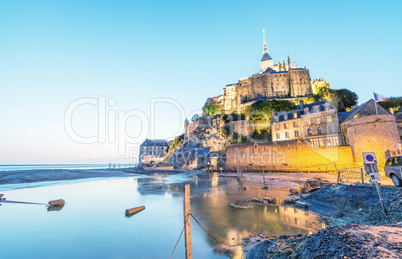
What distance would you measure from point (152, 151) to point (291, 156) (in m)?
68.8

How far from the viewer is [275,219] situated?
28.0 feet

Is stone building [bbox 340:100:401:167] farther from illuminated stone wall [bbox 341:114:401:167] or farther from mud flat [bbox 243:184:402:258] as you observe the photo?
mud flat [bbox 243:184:402:258]

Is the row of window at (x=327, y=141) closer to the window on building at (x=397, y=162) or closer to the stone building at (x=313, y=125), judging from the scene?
the stone building at (x=313, y=125)

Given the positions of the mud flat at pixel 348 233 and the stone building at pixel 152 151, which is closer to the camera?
the mud flat at pixel 348 233

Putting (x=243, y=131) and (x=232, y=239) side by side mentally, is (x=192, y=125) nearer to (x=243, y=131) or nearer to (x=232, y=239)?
(x=243, y=131)

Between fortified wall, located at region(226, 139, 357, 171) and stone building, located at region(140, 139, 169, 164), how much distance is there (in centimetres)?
5443

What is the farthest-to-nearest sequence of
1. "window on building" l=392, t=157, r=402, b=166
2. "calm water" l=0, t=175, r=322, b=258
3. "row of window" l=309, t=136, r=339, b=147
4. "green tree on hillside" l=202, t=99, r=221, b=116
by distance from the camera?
"green tree on hillside" l=202, t=99, r=221, b=116, "row of window" l=309, t=136, r=339, b=147, "window on building" l=392, t=157, r=402, b=166, "calm water" l=0, t=175, r=322, b=258

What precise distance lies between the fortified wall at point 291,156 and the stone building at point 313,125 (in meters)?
1.97

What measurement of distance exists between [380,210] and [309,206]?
345 centimetres

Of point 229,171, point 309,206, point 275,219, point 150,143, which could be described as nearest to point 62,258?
point 275,219

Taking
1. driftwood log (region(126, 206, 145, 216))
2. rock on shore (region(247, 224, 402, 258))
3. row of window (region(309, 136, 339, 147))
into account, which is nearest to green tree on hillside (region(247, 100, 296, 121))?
row of window (region(309, 136, 339, 147))

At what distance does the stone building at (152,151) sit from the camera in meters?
79.8

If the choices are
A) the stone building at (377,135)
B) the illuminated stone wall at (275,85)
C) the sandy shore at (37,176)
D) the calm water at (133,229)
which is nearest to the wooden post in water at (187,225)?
the calm water at (133,229)

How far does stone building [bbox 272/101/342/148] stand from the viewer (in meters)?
29.4
